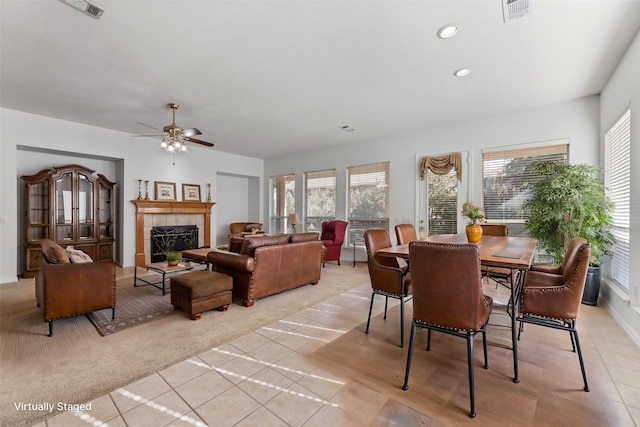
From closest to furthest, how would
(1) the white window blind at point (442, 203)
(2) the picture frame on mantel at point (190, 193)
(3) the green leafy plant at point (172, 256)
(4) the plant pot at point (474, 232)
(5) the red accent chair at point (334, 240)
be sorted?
(4) the plant pot at point (474, 232), (3) the green leafy plant at point (172, 256), (1) the white window blind at point (442, 203), (5) the red accent chair at point (334, 240), (2) the picture frame on mantel at point (190, 193)

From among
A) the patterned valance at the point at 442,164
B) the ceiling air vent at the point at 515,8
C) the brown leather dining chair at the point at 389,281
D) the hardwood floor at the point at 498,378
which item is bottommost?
the hardwood floor at the point at 498,378

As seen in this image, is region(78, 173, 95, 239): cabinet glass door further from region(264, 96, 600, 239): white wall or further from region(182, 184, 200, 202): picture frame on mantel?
region(264, 96, 600, 239): white wall

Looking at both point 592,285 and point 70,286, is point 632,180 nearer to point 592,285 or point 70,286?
point 592,285

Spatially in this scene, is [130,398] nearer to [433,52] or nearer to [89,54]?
[89,54]

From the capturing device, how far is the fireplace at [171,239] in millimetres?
6219

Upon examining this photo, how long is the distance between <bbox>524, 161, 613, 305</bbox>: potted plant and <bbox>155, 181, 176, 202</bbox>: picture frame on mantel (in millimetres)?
7009

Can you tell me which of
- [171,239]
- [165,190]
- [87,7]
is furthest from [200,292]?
[165,190]

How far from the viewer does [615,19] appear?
2383mm

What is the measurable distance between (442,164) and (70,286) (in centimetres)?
562

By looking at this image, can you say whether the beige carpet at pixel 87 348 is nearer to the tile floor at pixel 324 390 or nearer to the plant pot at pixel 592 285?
the tile floor at pixel 324 390

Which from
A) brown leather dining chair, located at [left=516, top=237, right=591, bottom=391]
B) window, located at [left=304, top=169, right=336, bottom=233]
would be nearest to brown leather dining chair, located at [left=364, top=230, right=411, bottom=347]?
brown leather dining chair, located at [left=516, top=237, right=591, bottom=391]

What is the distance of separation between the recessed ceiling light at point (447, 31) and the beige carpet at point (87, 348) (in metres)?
2.97

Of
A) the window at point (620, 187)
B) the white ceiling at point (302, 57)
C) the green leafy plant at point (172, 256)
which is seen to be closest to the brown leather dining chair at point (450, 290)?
the white ceiling at point (302, 57)

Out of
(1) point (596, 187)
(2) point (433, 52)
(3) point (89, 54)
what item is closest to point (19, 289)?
(3) point (89, 54)
